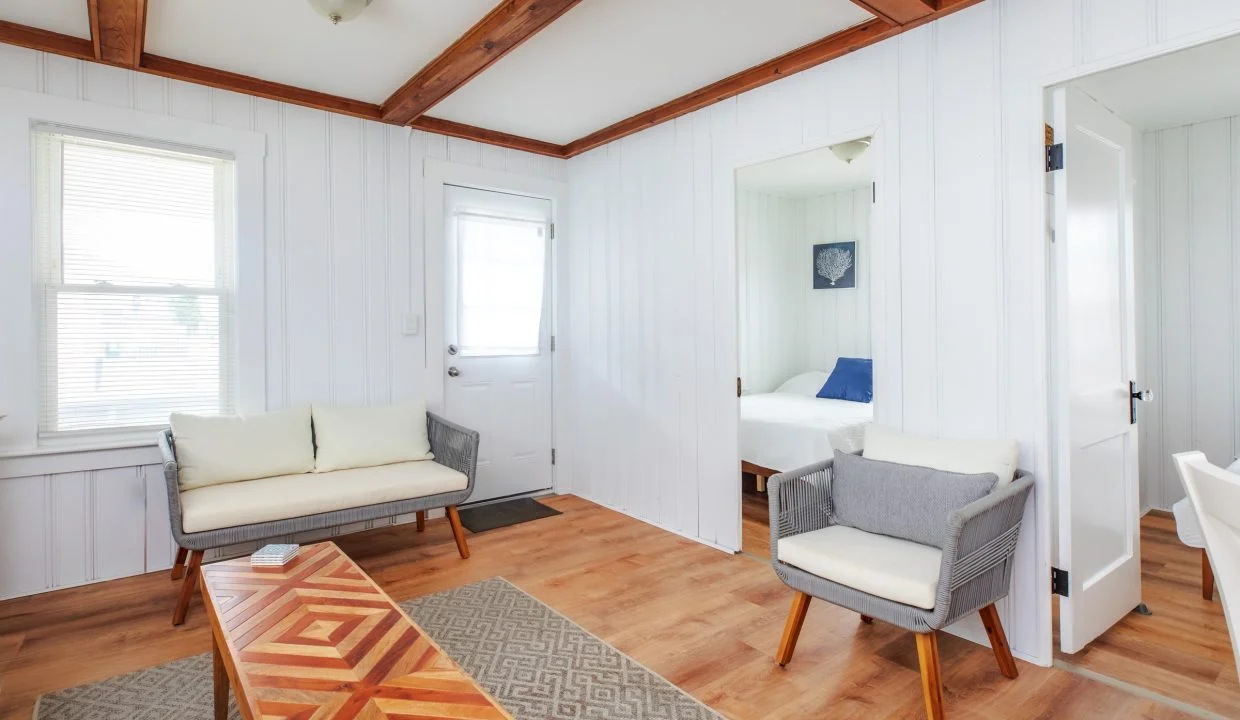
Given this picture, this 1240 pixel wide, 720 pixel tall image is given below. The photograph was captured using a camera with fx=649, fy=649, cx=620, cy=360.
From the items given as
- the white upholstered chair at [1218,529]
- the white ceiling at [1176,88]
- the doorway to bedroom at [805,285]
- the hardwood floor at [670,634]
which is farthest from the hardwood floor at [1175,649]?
the white ceiling at [1176,88]

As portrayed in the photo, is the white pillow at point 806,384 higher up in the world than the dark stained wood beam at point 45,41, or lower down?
lower down

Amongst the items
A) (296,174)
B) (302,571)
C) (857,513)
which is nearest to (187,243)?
(296,174)

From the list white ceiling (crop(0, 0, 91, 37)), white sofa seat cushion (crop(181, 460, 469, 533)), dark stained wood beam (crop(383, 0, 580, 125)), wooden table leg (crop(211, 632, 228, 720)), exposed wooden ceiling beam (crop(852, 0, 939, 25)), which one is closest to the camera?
wooden table leg (crop(211, 632, 228, 720))

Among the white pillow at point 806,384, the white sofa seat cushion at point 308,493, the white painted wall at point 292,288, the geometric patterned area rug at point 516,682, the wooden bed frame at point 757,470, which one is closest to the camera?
the geometric patterned area rug at point 516,682

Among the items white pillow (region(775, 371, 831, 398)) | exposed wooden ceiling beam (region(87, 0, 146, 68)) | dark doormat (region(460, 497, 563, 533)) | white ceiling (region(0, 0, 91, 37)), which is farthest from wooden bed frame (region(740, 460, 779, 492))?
white ceiling (region(0, 0, 91, 37))

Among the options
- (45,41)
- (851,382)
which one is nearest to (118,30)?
(45,41)

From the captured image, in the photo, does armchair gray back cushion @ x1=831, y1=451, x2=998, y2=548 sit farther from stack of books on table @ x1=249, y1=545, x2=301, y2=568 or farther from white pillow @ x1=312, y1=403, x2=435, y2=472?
white pillow @ x1=312, y1=403, x2=435, y2=472

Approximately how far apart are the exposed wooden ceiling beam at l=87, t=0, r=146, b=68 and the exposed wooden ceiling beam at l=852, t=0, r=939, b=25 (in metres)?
2.74

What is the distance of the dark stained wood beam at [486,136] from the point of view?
402 centimetres

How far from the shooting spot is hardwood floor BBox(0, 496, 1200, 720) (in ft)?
6.76

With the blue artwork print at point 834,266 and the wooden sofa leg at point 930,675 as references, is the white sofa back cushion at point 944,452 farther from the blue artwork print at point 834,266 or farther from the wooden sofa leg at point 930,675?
the blue artwork print at point 834,266

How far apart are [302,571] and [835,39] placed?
9.83 feet

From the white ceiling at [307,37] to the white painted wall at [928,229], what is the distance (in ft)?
4.88

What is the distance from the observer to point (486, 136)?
14.0 feet
